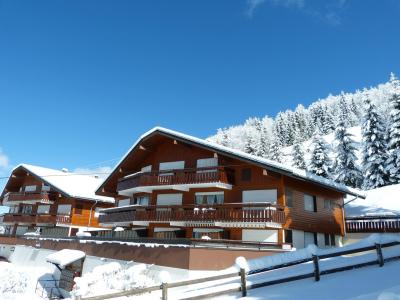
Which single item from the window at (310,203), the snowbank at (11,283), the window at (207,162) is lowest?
the snowbank at (11,283)

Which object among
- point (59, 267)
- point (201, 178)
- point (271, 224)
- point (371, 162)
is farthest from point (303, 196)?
point (371, 162)

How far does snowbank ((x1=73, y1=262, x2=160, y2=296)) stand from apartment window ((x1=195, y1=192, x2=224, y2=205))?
9.33m

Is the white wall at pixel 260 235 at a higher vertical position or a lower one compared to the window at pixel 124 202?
lower

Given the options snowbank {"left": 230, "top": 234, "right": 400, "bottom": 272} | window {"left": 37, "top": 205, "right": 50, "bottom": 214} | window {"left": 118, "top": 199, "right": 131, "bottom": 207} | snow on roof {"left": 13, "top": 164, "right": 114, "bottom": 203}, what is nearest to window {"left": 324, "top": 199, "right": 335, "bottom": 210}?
snowbank {"left": 230, "top": 234, "right": 400, "bottom": 272}

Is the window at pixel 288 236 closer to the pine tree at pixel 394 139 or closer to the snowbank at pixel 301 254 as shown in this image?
the snowbank at pixel 301 254

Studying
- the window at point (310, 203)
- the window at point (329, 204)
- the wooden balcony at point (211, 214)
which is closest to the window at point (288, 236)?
the wooden balcony at point (211, 214)

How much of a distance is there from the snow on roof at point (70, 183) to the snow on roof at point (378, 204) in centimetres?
2792

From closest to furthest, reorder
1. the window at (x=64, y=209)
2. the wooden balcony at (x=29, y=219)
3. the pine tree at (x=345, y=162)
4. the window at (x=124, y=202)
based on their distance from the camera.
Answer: the window at (x=124, y=202)
the wooden balcony at (x=29, y=219)
the window at (x=64, y=209)
the pine tree at (x=345, y=162)

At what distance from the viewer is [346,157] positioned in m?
49.1

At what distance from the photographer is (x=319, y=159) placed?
50.3 metres

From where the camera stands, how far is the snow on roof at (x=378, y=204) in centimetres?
3412

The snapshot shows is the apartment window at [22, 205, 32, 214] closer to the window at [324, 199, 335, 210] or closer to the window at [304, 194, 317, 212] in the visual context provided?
the window at [304, 194, 317, 212]

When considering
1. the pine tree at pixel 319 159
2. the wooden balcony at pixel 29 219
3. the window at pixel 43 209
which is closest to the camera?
the wooden balcony at pixel 29 219

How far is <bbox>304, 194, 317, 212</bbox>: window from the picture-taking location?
1064 inches
